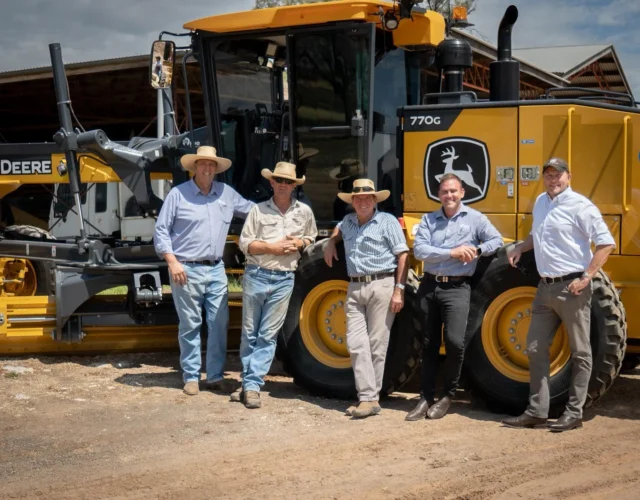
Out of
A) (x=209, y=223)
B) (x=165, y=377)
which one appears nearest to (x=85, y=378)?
(x=165, y=377)

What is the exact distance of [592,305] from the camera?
646 cm

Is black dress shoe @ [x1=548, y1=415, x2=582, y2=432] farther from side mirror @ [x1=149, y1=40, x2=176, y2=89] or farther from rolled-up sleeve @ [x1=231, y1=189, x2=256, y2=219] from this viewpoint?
side mirror @ [x1=149, y1=40, x2=176, y2=89]

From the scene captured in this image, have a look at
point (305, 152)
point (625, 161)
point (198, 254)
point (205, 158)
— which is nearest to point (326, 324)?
point (198, 254)

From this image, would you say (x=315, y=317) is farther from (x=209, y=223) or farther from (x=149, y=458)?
(x=149, y=458)

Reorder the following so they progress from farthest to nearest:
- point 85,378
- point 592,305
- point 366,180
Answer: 1. point 85,378
2. point 366,180
3. point 592,305

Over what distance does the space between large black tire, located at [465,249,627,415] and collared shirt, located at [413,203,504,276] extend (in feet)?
0.79

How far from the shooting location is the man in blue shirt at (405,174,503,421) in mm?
6652

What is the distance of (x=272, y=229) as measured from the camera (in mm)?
7250

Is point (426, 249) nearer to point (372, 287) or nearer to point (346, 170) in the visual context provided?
point (372, 287)

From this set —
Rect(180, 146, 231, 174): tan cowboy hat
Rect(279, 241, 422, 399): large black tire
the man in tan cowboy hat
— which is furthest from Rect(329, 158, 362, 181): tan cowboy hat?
Rect(180, 146, 231, 174): tan cowboy hat

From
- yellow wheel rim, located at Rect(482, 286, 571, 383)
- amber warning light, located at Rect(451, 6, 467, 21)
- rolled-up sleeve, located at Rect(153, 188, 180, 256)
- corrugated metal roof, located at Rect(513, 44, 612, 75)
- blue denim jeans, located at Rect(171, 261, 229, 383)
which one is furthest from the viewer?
corrugated metal roof, located at Rect(513, 44, 612, 75)

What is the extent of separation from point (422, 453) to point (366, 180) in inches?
85.1

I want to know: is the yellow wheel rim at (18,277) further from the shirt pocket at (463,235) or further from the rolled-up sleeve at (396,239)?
the shirt pocket at (463,235)

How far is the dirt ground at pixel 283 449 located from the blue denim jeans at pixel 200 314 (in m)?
0.27
